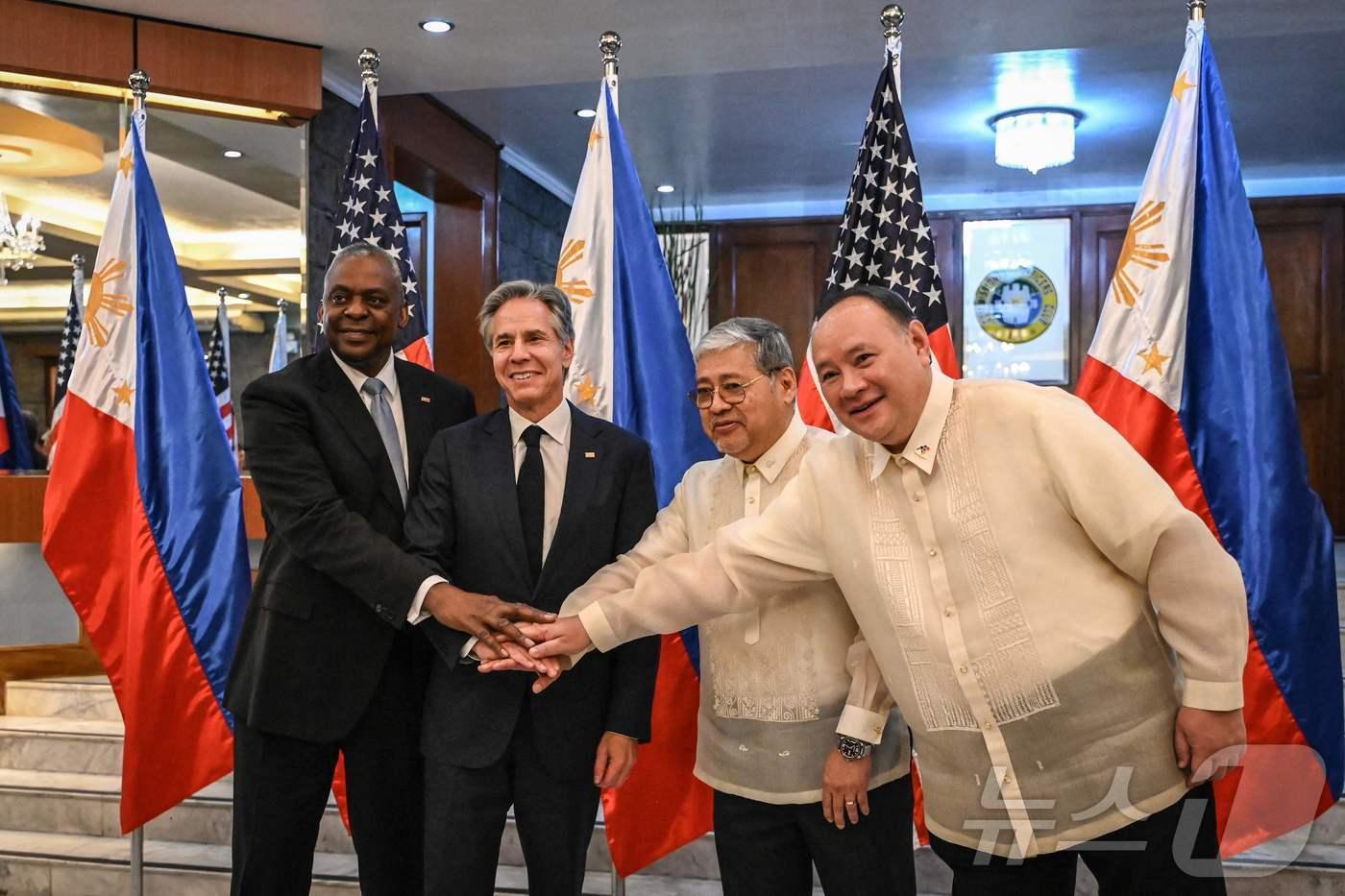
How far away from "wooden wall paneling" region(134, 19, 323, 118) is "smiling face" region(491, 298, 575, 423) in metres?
2.78

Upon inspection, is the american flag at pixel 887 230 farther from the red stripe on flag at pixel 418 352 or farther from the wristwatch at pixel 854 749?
the wristwatch at pixel 854 749

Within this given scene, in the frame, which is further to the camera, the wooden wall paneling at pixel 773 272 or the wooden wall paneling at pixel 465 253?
the wooden wall paneling at pixel 773 272

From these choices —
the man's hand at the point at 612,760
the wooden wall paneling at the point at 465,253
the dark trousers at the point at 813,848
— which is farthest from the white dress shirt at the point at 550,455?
the wooden wall paneling at the point at 465,253

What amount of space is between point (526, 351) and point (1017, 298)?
677 centimetres

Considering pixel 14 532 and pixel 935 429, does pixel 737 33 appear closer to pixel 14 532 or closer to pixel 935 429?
pixel 935 429

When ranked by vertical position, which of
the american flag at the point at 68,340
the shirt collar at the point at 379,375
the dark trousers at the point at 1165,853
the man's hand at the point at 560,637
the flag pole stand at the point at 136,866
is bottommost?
the flag pole stand at the point at 136,866

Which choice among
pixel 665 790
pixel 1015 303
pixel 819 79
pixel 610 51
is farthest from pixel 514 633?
pixel 1015 303

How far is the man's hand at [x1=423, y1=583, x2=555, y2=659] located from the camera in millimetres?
1850

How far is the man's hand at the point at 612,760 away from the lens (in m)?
1.96

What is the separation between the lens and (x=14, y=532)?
4.05 meters

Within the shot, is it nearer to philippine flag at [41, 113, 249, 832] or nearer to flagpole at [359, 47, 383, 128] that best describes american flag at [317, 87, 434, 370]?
flagpole at [359, 47, 383, 128]

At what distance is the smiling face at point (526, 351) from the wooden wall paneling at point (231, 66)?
9.13 ft

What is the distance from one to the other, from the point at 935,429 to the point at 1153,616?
404 mm

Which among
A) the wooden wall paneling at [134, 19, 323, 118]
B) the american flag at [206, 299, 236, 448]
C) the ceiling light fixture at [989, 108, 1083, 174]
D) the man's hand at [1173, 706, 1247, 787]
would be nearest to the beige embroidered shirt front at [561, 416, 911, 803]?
the man's hand at [1173, 706, 1247, 787]
